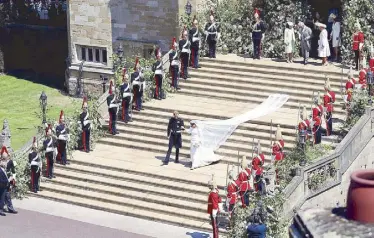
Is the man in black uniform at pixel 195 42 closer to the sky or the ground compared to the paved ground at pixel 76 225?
closer to the sky

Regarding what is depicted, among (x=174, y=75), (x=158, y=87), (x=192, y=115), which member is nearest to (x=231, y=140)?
(x=192, y=115)

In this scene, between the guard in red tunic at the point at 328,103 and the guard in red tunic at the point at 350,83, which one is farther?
the guard in red tunic at the point at 350,83

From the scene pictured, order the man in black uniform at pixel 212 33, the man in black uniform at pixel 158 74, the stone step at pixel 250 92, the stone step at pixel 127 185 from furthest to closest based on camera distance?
1. the man in black uniform at pixel 212 33
2. the man in black uniform at pixel 158 74
3. the stone step at pixel 250 92
4. the stone step at pixel 127 185

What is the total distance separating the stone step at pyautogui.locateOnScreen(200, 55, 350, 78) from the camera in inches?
1562

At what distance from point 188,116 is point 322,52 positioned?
4995mm

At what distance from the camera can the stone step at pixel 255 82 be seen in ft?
128

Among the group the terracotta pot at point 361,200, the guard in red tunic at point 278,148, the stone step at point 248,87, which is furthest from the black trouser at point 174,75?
the terracotta pot at point 361,200

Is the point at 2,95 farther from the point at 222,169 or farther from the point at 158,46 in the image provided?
the point at 222,169

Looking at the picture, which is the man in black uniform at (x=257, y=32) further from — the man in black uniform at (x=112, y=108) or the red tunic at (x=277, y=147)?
the red tunic at (x=277, y=147)

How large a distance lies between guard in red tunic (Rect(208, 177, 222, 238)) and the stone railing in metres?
1.72

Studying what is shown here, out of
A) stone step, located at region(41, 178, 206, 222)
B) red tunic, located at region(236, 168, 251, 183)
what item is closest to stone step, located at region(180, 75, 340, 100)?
stone step, located at region(41, 178, 206, 222)

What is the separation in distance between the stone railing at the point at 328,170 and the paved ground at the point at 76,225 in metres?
2.54

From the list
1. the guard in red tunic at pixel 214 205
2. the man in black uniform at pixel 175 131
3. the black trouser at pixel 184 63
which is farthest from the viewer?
the black trouser at pixel 184 63

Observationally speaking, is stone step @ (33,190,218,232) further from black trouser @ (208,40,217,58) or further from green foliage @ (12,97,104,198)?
black trouser @ (208,40,217,58)
